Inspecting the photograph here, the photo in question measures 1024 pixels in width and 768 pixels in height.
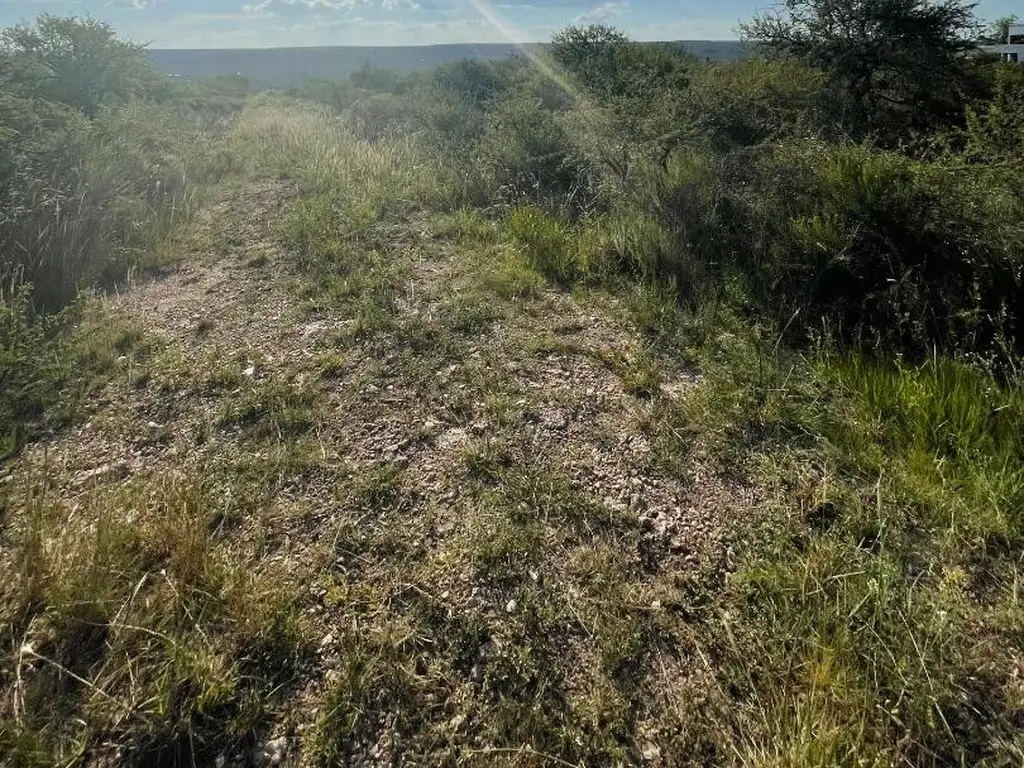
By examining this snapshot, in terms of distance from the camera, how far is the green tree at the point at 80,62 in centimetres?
860

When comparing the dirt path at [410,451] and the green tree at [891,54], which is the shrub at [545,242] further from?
the green tree at [891,54]

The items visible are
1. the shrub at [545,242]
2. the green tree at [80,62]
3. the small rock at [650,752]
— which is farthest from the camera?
the green tree at [80,62]

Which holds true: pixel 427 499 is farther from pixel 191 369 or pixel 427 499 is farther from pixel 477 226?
pixel 477 226

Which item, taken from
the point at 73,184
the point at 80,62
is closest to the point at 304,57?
the point at 80,62

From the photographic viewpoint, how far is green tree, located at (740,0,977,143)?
6762 mm

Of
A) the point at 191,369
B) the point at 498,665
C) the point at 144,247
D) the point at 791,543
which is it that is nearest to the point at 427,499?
the point at 498,665

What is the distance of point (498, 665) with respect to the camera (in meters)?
1.76

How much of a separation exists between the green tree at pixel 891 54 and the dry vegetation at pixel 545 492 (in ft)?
10.3

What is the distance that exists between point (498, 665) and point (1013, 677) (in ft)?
4.81

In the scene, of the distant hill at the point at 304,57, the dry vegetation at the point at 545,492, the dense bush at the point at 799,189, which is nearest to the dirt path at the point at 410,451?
the dry vegetation at the point at 545,492

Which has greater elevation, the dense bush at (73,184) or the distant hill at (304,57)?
the distant hill at (304,57)

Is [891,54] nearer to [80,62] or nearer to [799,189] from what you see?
[799,189]

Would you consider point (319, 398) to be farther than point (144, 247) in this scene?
No

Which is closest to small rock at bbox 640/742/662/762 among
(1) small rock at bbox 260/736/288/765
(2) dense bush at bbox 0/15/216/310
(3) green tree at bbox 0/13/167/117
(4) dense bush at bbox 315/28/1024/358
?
(1) small rock at bbox 260/736/288/765
